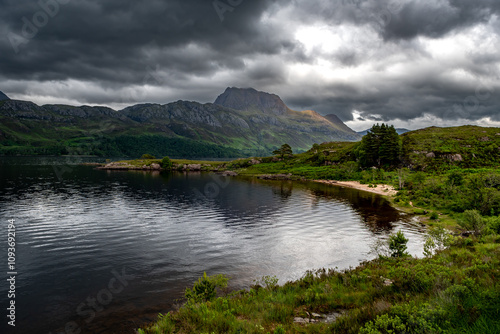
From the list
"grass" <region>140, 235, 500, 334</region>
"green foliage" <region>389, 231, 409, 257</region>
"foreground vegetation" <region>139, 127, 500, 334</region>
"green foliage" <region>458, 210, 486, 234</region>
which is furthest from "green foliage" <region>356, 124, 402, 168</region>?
"grass" <region>140, 235, 500, 334</region>

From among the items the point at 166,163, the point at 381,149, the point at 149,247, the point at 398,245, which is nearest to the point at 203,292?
the point at 149,247

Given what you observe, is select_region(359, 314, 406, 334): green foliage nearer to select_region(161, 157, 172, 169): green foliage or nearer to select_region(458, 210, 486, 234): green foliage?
select_region(458, 210, 486, 234): green foliage

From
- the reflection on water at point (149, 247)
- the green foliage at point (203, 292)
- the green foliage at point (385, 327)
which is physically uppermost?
the green foliage at point (385, 327)

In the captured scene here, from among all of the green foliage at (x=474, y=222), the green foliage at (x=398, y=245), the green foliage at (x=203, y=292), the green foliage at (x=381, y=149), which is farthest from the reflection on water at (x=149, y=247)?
the green foliage at (x=381, y=149)

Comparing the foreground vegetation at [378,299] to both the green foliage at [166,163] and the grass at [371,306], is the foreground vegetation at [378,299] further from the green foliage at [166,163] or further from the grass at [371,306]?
the green foliage at [166,163]

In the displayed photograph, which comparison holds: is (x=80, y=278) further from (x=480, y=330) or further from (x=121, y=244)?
(x=480, y=330)

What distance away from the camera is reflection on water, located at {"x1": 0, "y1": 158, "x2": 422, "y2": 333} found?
21812 mm

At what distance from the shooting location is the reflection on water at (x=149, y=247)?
71.6 feet

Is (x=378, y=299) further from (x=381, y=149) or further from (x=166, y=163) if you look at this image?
(x=166, y=163)

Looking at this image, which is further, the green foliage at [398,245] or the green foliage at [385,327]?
the green foliage at [398,245]

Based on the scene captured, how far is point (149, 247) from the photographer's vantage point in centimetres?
3638

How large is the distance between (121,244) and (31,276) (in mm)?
11578

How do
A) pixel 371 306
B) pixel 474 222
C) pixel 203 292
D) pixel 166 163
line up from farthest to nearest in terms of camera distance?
Answer: pixel 166 163 < pixel 474 222 < pixel 203 292 < pixel 371 306

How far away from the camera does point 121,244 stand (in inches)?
1480
